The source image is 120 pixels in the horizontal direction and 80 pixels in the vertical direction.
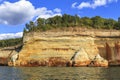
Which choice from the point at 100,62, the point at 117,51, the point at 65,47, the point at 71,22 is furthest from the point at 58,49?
the point at 71,22

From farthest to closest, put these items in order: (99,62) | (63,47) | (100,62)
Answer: (63,47)
(99,62)
(100,62)

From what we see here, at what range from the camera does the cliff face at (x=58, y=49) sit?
72.6m

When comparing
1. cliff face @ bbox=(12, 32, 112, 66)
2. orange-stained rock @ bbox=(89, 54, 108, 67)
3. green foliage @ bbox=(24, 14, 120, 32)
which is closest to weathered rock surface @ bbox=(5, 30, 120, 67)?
cliff face @ bbox=(12, 32, 112, 66)

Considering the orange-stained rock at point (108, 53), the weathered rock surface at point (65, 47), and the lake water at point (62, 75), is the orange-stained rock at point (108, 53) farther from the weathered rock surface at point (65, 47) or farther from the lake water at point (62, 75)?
the lake water at point (62, 75)

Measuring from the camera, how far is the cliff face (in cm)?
7256

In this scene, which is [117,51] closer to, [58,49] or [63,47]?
[63,47]

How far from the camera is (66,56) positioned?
7350 cm

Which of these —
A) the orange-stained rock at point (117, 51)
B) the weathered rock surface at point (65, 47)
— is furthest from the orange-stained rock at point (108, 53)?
the orange-stained rock at point (117, 51)

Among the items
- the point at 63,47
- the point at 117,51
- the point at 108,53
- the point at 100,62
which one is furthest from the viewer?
the point at 108,53

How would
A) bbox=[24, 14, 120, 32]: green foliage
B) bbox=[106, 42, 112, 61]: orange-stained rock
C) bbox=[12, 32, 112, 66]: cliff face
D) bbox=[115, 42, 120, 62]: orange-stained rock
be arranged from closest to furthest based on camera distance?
1. bbox=[12, 32, 112, 66]: cliff face
2. bbox=[115, 42, 120, 62]: orange-stained rock
3. bbox=[106, 42, 112, 61]: orange-stained rock
4. bbox=[24, 14, 120, 32]: green foliage

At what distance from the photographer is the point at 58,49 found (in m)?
74.9

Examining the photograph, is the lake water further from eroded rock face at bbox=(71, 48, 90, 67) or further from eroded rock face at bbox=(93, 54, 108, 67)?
eroded rock face at bbox=(71, 48, 90, 67)

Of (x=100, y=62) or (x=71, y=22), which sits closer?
(x=100, y=62)

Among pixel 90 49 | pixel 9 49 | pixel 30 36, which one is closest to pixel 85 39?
pixel 90 49
